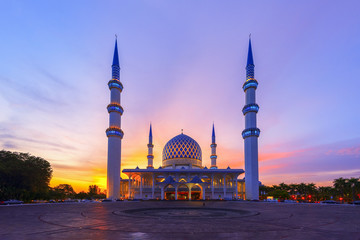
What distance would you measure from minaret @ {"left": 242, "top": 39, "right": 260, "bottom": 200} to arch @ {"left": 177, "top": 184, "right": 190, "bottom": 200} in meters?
14.8

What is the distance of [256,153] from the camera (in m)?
52.4

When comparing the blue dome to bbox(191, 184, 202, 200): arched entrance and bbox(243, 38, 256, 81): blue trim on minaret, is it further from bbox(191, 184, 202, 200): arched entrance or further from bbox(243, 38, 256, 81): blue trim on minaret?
bbox(243, 38, 256, 81): blue trim on minaret

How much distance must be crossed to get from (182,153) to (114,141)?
2173 centimetres

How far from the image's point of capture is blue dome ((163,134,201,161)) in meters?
68.5

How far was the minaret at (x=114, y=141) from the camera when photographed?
171ft

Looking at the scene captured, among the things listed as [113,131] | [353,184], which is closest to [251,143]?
[353,184]

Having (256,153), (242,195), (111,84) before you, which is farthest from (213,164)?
(111,84)

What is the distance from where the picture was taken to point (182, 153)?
68312 mm

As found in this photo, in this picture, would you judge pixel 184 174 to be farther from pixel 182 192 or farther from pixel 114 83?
pixel 114 83

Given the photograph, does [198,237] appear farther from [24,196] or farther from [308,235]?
[24,196]

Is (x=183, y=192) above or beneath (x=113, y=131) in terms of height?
beneath

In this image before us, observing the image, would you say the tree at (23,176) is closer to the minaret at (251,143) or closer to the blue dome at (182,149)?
the blue dome at (182,149)

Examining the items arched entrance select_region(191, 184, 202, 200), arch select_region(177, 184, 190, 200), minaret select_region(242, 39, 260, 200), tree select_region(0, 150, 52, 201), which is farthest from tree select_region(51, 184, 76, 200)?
minaret select_region(242, 39, 260, 200)

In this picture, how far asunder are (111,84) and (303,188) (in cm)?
6214
